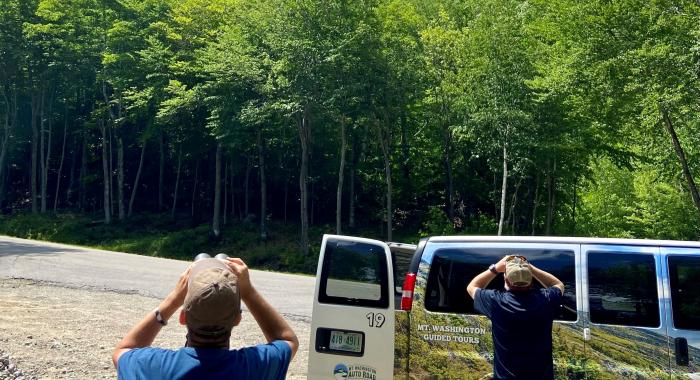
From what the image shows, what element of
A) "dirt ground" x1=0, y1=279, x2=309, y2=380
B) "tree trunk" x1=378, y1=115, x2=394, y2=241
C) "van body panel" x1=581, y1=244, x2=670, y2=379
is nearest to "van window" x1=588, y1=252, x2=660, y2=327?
"van body panel" x1=581, y1=244, x2=670, y2=379

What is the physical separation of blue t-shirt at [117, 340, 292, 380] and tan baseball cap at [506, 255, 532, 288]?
8.06 ft

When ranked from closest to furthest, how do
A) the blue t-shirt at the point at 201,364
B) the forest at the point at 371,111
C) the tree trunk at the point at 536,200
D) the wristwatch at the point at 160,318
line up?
the blue t-shirt at the point at 201,364 → the wristwatch at the point at 160,318 → the forest at the point at 371,111 → the tree trunk at the point at 536,200

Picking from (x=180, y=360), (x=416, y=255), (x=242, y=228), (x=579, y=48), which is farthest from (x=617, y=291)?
(x=242, y=228)

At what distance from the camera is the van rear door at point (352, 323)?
6.21 m

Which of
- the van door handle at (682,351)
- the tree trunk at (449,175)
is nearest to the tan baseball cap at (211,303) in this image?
the van door handle at (682,351)

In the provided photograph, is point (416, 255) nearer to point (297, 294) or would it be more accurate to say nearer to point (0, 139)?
point (297, 294)

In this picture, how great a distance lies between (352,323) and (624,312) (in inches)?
93.2

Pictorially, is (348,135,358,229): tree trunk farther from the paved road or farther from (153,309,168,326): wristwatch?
(153,309,168,326): wristwatch

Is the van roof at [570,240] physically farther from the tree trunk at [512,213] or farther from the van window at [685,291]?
the tree trunk at [512,213]

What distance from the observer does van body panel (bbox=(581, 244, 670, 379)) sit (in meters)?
5.95

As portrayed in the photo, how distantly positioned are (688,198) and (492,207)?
11141 mm

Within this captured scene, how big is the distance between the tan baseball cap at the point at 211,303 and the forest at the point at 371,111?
1812cm

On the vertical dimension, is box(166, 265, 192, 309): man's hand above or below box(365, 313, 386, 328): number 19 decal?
above

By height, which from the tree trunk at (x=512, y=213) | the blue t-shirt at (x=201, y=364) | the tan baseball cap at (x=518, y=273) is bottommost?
the blue t-shirt at (x=201, y=364)
